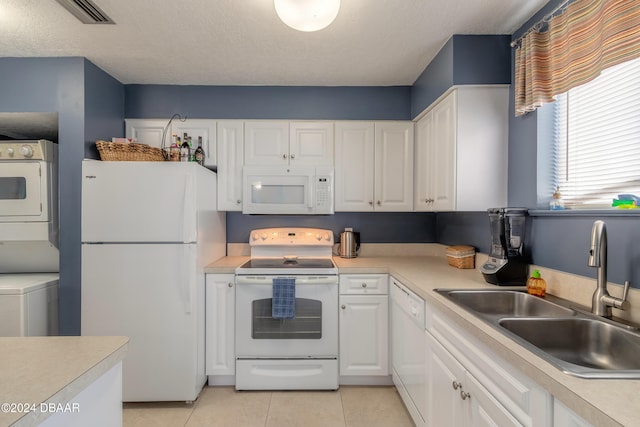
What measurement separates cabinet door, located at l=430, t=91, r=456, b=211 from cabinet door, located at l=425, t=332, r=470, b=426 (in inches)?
37.5

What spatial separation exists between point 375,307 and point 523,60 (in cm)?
189

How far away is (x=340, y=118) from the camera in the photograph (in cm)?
284

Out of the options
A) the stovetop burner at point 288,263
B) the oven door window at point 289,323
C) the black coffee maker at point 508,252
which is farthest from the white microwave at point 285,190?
the black coffee maker at point 508,252

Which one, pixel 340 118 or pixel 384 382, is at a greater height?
pixel 340 118

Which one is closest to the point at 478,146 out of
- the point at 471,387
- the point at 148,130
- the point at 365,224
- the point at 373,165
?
the point at 373,165

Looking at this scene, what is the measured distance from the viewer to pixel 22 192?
2.36m

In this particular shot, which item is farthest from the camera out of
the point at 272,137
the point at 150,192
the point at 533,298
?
the point at 272,137

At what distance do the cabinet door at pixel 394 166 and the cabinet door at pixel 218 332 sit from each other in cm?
154

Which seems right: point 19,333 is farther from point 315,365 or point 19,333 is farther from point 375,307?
point 375,307

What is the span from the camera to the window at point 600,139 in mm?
1332

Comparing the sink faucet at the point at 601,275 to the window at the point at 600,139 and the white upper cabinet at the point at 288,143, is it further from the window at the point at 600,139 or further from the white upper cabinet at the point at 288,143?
the white upper cabinet at the point at 288,143

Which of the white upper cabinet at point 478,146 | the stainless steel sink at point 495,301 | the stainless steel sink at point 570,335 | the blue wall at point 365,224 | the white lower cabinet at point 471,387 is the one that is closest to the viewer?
the white lower cabinet at point 471,387

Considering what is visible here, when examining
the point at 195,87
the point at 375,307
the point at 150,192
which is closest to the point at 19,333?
the point at 150,192

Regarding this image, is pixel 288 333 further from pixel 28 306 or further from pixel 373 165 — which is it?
pixel 28 306
